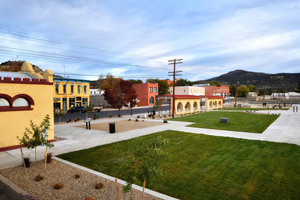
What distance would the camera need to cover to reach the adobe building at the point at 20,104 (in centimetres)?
1196

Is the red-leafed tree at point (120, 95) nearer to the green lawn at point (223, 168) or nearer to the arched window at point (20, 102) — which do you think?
the arched window at point (20, 102)

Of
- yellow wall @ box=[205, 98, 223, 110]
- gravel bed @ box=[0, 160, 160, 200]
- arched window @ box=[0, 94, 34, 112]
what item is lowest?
gravel bed @ box=[0, 160, 160, 200]

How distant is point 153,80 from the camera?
10462 cm

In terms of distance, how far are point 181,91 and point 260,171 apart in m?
86.5

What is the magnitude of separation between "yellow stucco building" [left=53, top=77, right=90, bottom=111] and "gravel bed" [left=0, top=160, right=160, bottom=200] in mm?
38213

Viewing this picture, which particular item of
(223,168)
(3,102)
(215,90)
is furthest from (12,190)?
(215,90)

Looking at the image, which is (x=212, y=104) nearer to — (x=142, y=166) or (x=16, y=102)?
(x=16, y=102)

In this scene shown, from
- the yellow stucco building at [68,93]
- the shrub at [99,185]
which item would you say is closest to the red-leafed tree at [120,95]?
the yellow stucco building at [68,93]

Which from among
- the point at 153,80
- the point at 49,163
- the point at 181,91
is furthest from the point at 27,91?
the point at 153,80

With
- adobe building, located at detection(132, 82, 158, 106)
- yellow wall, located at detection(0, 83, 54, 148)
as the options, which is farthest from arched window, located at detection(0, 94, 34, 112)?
adobe building, located at detection(132, 82, 158, 106)

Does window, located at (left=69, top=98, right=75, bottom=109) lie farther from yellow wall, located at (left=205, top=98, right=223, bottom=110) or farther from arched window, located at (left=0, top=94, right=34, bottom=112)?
arched window, located at (left=0, top=94, right=34, bottom=112)

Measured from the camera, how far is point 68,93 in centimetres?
4544

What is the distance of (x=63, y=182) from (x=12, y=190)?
169 cm

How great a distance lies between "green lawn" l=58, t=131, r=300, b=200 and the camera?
642 centimetres
